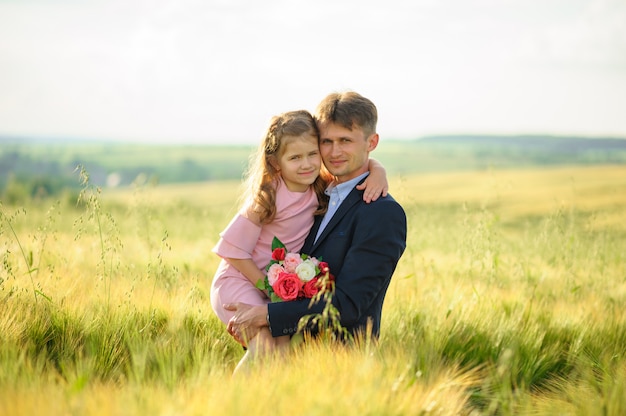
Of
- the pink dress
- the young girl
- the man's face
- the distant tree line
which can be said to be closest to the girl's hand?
the young girl

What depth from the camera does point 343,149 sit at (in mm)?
4254

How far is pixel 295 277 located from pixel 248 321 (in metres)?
0.45

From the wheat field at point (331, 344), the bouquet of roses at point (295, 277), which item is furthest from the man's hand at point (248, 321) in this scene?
the wheat field at point (331, 344)

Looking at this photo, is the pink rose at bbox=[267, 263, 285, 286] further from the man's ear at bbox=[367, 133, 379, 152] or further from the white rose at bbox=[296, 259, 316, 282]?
the man's ear at bbox=[367, 133, 379, 152]

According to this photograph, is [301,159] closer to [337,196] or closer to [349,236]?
[337,196]

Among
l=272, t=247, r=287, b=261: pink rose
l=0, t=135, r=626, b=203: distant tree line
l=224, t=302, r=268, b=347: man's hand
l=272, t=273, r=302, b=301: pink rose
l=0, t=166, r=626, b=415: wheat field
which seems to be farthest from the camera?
l=0, t=135, r=626, b=203: distant tree line

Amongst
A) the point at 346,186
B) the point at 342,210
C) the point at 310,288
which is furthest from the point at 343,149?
the point at 310,288

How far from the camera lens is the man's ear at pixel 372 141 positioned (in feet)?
14.3

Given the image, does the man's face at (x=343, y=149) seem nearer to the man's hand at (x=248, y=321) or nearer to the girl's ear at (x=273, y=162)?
the girl's ear at (x=273, y=162)

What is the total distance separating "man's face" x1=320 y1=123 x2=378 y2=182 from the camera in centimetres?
424

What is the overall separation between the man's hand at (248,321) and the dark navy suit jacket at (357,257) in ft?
0.31

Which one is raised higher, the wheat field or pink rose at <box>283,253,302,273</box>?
pink rose at <box>283,253,302,273</box>

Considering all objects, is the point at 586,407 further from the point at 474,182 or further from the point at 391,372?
the point at 474,182

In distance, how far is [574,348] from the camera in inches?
188
